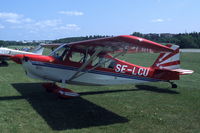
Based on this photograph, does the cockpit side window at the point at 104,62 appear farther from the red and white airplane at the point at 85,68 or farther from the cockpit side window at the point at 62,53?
the cockpit side window at the point at 62,53

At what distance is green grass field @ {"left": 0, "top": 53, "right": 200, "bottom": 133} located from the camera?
4.71m

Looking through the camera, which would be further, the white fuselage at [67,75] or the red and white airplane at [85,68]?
the white fuselage at [67,75]

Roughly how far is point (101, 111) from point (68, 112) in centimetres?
94

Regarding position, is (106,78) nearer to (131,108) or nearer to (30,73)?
(131,108)

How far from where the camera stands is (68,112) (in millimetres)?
5789

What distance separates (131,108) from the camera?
635 cm

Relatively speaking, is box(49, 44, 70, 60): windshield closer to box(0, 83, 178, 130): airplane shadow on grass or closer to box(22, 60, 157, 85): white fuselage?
box(22, 60, 157, 85): white fuselage

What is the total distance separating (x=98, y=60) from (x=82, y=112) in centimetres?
245

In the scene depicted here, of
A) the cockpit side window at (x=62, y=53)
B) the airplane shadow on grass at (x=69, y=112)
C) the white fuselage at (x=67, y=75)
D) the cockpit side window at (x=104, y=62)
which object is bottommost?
the airplane shadow on grass at (x=69, y=112)

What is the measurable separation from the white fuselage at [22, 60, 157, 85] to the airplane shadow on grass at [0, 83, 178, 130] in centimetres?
71

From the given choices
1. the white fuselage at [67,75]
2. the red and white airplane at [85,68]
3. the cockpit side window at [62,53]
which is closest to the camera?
the red and white airplane at [85,68]

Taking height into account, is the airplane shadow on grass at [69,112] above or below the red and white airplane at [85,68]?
below

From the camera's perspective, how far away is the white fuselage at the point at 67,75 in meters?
7.11

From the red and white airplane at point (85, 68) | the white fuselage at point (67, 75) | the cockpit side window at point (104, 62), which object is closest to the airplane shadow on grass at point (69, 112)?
the red and white airplane at point (85, 68)
